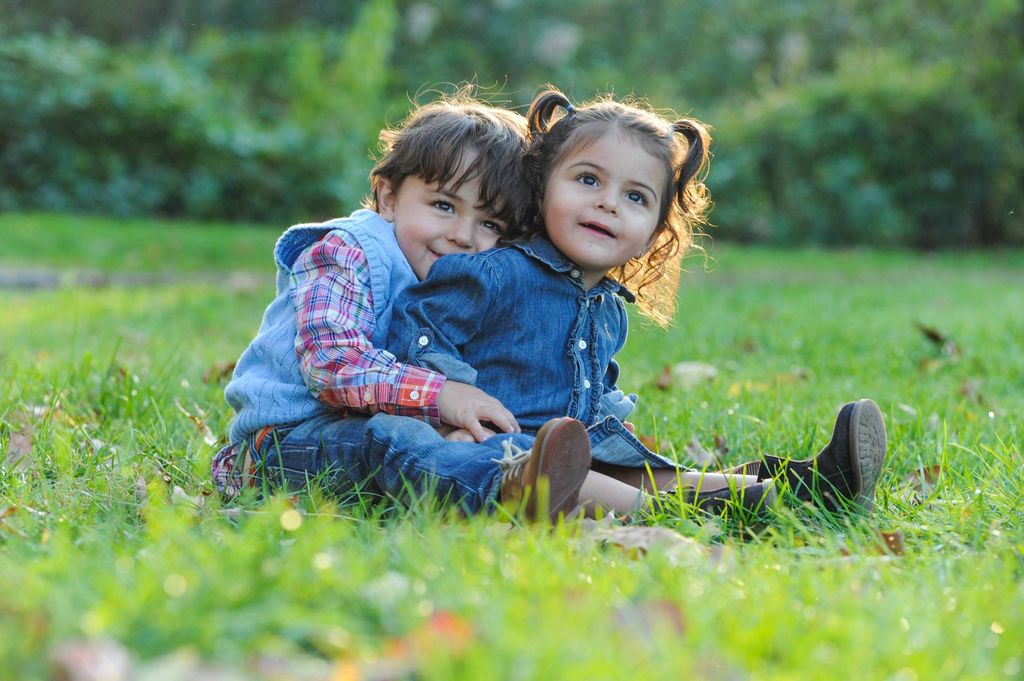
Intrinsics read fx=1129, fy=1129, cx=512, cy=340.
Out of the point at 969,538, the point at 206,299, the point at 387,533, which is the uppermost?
A: the point at 969,538

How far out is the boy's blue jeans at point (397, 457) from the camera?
248cm

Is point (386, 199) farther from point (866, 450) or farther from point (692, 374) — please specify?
point (692, 374)

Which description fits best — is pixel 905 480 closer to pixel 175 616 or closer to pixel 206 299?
pixel 175 616

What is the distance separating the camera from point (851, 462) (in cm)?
255

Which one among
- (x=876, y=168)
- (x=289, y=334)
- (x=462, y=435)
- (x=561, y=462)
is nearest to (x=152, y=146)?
(x=876, y=168)

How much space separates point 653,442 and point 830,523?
80 cm

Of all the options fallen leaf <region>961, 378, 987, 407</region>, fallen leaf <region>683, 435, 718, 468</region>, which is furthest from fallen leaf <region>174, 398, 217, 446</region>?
fallen leaf <region>961, 378, 987, 407</region>

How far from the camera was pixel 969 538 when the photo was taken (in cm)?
235

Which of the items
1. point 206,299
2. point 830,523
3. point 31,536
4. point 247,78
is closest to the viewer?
point 31,536

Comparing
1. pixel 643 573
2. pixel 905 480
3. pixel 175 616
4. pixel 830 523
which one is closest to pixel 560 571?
pixel 643 573

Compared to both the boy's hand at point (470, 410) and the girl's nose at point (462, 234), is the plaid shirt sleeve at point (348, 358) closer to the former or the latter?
the boy's hand at point (470, 410)

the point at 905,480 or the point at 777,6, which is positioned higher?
the point at 777,6

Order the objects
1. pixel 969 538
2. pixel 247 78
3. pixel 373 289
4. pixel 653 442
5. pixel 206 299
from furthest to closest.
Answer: pixel 247 78
pixel 206 299
pixel 653 442
pixel 373 289
pixel 969 538

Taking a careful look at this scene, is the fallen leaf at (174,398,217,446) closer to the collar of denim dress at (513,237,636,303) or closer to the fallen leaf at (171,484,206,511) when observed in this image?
the fallen leaf at (171,484,206,511)
